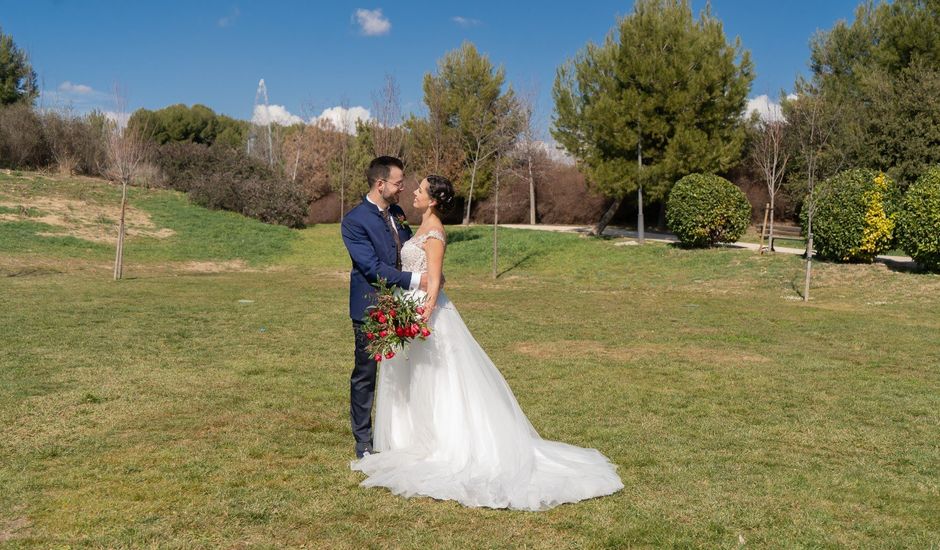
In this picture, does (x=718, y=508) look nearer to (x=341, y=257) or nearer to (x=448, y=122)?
(x=341, y=257)

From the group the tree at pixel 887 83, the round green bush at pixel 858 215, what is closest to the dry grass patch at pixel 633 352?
the round green bush at pixel 858 215

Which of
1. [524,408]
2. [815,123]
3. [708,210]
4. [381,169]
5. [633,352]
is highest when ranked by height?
[815,123]

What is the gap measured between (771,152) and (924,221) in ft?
34.0

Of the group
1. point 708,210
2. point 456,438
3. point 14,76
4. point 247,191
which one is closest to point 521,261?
point 708,210

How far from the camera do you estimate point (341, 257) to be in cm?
2973

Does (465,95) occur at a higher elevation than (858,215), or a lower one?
higher

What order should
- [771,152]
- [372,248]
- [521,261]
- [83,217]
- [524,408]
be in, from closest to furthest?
1. [372,248]
2. [524,408]
3. [521,261]
4. [771,152]
5. [83,217]

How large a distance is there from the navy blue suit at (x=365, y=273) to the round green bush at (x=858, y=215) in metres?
18.1

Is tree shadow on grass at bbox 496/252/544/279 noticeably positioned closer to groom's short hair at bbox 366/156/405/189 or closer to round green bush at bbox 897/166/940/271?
round green bush at bbox 897/166/940/271

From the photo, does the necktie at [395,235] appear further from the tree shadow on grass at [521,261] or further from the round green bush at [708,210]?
the round green bush at [708,210]

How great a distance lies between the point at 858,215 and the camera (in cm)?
1994

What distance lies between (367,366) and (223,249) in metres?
25.0

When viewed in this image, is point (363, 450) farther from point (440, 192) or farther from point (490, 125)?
point (490, 125)

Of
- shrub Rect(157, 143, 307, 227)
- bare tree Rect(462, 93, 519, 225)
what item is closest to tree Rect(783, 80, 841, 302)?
bare tree Rect(462, 93, 519, 225)
